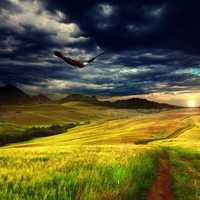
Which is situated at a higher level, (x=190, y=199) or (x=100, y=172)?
(x=100, y=172)

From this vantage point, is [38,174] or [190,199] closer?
[38,174]

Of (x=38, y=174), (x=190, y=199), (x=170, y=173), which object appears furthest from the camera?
(x=170, y=173)

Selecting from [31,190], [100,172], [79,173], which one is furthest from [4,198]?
[100,172]

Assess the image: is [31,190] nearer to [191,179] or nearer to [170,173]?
[191,179]

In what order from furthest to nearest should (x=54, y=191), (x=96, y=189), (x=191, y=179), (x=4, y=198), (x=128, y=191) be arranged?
(x=191, y=179)
(x=128, y=191)
(x=96, y=189)
(x=54, y=191)
(x=4, y=198)

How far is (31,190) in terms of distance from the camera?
907 cm

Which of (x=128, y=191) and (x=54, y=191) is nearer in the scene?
(x=54, y=191)

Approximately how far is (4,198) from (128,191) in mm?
5240

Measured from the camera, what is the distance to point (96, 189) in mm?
10344

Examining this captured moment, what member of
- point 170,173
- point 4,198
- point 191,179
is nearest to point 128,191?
point 4,198

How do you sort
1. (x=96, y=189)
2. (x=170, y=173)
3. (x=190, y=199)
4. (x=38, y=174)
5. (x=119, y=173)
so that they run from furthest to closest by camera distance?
(x=170, y=173), (x=190, y=199), (x=119, y=173), (x=38, y=174), (x=96, y=189)

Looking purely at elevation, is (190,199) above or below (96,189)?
below

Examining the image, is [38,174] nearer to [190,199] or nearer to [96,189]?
[96,189]

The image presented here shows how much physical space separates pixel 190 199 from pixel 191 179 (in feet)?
19.2
